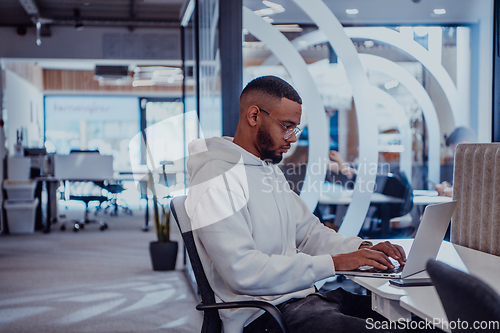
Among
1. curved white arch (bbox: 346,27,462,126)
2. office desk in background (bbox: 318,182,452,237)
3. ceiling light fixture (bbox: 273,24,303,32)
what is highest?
ceiling light fixture (bbox: 273,24,303,32)

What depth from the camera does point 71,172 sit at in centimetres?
721

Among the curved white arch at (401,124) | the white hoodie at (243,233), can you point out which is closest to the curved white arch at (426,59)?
the curved white arch at (401,124)

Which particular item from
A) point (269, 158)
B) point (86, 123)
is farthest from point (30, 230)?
point (269, 158)

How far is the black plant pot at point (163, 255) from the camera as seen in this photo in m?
4.46

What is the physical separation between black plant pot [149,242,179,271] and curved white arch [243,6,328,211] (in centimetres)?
185

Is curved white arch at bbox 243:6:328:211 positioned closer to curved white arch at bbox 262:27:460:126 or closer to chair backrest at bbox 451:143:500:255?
curved white arch at bbox 262:27:460:126

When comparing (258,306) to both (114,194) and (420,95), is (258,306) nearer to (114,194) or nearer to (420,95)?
(420,95)

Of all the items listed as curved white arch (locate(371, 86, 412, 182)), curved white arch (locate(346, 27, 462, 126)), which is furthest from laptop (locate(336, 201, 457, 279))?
curved white arch (locate(371, 86, 412, 182))

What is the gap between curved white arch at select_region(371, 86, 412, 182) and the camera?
474 cm

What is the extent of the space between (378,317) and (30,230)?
672 cm

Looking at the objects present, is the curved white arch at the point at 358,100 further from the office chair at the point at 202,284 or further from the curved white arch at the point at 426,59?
the office chair at the point at 202,284

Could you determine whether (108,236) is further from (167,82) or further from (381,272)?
(381,272)

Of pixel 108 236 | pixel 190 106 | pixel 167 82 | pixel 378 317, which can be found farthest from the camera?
pixel 167 82

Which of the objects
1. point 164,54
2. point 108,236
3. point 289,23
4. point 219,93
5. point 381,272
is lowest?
point 108,236
